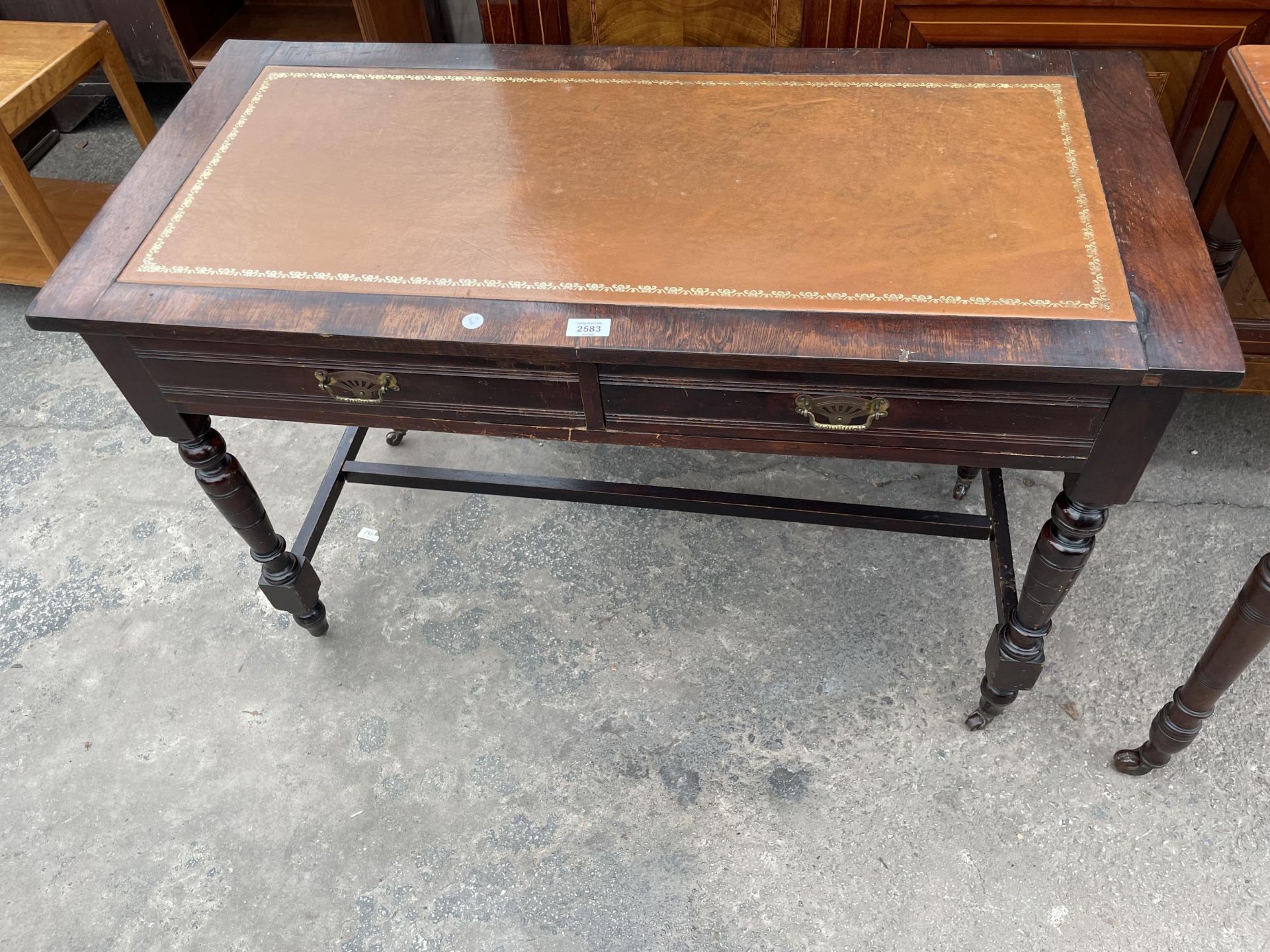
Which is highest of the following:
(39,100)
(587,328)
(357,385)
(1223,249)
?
(587,328)

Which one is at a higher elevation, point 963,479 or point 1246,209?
point 1246,209

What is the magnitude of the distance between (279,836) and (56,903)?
1.38 ft

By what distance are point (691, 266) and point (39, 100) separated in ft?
7.05

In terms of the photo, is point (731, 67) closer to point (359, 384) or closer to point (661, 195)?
point (661, 195)

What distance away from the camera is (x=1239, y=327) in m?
2.11

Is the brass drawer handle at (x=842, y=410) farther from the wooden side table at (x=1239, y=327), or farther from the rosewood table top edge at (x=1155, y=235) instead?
the wooden side table at (x=1239, y=327)

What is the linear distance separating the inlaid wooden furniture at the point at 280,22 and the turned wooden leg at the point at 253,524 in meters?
1.46

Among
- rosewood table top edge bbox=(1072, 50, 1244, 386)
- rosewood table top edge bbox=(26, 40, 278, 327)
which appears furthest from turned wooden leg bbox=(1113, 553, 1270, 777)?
rosewood table top edge bbox=(26, 40, 278, 327)

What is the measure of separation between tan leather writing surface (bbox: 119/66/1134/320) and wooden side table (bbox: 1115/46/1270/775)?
24cm

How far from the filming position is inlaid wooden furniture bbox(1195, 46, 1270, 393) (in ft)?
4.85

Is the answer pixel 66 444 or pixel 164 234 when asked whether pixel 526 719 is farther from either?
pixel 66 444

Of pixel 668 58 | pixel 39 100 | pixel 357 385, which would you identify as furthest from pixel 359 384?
pixel 39 100

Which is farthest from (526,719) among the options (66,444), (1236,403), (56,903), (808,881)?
(1236,403)

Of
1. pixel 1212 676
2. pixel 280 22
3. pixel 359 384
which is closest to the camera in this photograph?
pixel 359 384
